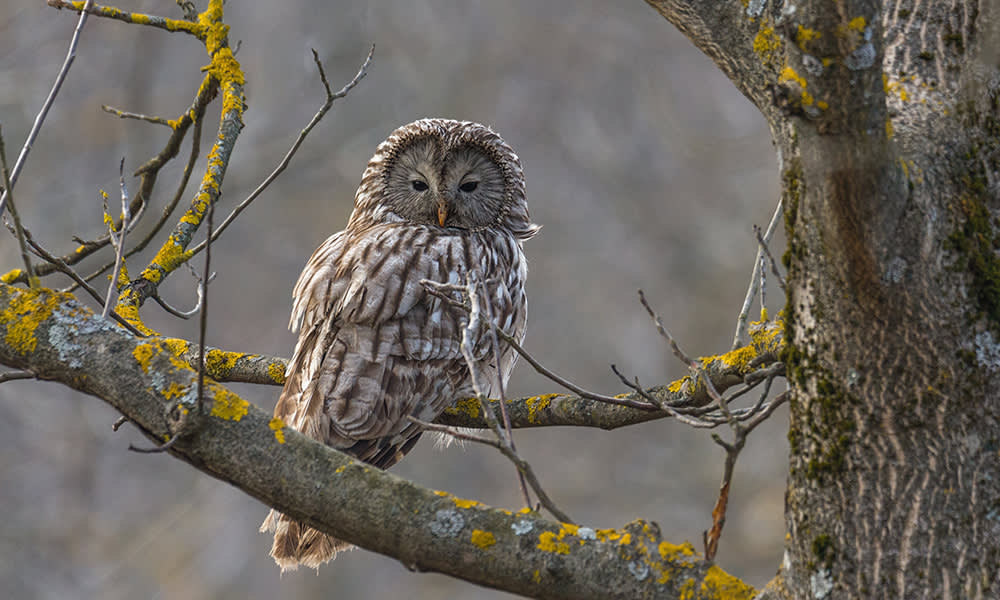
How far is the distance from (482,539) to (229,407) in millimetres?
518

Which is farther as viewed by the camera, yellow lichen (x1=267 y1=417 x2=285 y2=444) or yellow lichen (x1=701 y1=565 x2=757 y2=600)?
yellow lichen (x1=267 y1=417 x2=285 y2=444)

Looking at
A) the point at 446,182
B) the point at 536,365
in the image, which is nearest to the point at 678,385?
the point at 536,365

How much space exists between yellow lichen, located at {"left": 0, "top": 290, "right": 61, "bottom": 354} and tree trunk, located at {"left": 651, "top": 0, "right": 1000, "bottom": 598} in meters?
1.37

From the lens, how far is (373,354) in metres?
3.35

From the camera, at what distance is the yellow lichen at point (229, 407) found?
1.80 metres

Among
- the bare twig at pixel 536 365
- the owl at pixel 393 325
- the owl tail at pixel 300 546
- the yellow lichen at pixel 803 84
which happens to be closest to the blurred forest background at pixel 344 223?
the owl at pixel 393 325

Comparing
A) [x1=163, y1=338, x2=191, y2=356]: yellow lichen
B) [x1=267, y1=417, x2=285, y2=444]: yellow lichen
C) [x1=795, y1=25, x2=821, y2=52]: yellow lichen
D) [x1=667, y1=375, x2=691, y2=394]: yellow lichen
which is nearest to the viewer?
[x1=795, y1=25, x2=821, y2=52]: yellow lichen

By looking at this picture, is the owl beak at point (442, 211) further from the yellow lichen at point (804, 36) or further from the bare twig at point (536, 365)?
the yellow lichen at point (804, 36)

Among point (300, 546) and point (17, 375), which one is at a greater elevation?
point (300, 546)

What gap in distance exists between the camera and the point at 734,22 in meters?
1.94

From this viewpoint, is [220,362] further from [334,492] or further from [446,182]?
[334,492]

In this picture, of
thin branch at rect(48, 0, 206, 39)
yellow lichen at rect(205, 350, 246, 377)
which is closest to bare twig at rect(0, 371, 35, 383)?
yellow lichen at rect(205, 350, 246, 377)

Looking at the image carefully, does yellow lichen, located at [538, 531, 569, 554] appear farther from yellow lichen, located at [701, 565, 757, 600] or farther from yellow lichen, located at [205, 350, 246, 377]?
yellow lichen, located at [205, 350, 246, 377]

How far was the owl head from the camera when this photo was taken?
4.09 m
